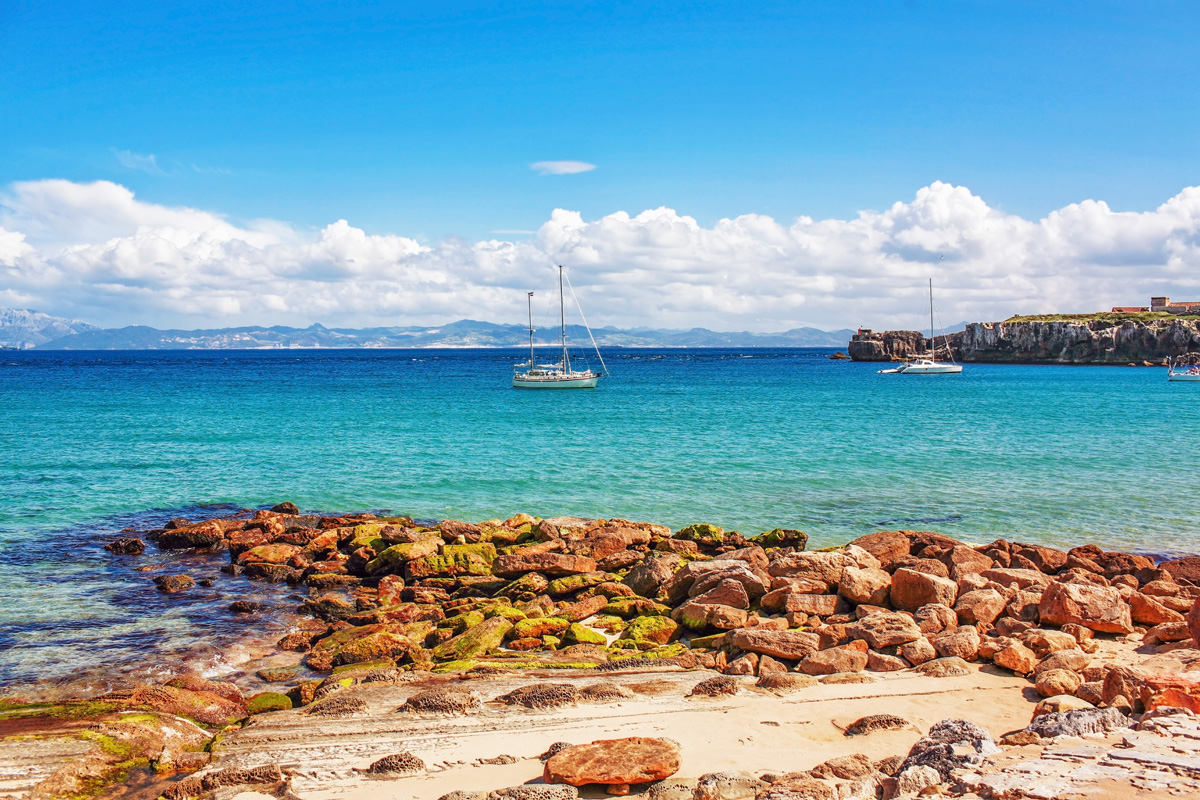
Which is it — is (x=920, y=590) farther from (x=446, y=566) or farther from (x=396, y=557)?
(x=396, y=557)

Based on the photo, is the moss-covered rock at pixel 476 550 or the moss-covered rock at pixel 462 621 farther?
the moss-covered rock at pixel 476 550

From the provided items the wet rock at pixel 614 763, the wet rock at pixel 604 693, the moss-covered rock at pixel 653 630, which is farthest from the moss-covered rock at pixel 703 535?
the wet rock at pixel 614 763

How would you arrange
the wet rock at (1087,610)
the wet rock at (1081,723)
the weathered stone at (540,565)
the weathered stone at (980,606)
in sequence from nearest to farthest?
the wet rock at (1081,723) → the wet rock at (1087,610) → the weathered stone at (980,606) → the weathered stone at (540,565)

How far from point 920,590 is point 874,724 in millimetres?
4796

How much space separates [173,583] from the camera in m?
15.5

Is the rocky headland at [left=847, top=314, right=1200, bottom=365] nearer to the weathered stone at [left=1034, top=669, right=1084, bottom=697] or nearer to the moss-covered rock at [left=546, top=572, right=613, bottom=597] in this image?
the moss-covered rock at [left=546, top=572, right=613, bottom=597]

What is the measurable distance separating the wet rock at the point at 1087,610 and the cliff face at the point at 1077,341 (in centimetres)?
13436

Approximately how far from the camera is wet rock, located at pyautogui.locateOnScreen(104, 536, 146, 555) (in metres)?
18.3

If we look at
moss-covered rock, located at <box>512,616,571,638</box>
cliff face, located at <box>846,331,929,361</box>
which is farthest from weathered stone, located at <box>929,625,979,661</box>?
cliff face, located at <box>846,331,929,361</box>

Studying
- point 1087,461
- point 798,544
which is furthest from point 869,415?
point 798,544

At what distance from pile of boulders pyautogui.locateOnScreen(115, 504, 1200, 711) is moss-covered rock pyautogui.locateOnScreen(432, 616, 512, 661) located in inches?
1.2

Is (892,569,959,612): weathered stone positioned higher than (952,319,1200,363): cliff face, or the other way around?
(952,319,1200,363): cliff face

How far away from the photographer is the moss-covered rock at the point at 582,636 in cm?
1189

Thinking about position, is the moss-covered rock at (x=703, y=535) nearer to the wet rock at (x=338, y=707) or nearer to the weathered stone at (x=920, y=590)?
the weathered stone at (x=920, y=590)
